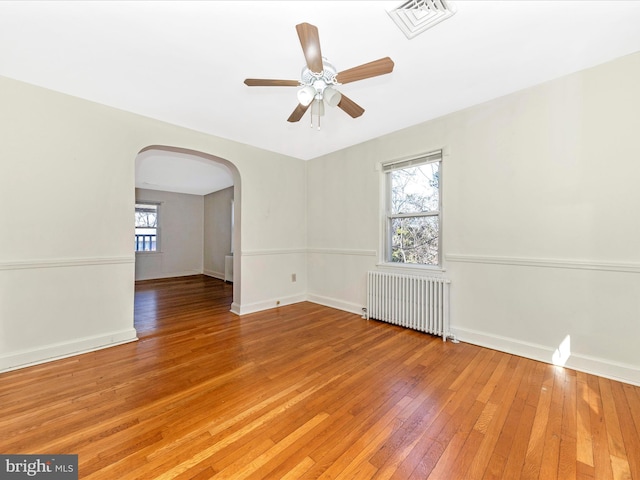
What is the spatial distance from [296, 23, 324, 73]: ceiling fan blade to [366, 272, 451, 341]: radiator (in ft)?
8.28

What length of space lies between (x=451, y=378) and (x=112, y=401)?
2.62 metres

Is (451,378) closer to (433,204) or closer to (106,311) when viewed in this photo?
(433,204)

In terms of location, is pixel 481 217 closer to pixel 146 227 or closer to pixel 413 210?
pixel 413 210

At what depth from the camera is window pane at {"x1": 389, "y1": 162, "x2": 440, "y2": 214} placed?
3293mm

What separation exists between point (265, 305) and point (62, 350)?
2325mm

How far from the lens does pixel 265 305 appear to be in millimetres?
4184

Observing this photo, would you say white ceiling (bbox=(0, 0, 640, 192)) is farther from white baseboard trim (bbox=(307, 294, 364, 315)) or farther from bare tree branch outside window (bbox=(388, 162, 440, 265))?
white baseboard trim (bbox=(307, 294, 364, 315))

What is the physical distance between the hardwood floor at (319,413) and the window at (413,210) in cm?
117

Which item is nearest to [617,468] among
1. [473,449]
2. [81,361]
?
[473,449]

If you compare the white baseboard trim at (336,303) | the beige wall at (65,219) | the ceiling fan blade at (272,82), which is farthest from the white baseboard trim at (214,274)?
the ceiling fan blade at (272,82)

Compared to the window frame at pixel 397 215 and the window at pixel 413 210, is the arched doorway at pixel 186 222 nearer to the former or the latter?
the window frame at pixel 397 215

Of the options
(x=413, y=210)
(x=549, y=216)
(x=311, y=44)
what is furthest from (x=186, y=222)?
(x=549, y=216)

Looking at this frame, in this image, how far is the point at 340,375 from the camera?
7.30 ft

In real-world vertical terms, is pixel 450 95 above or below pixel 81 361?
above
